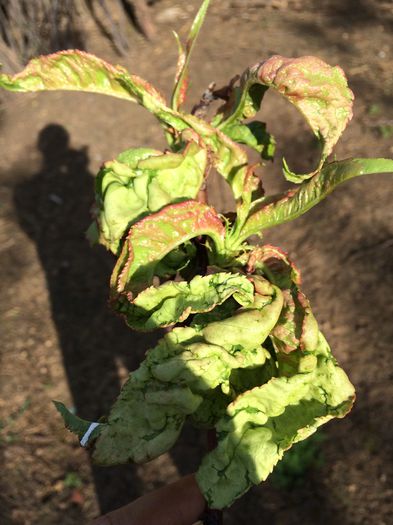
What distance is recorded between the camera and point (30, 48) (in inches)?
174

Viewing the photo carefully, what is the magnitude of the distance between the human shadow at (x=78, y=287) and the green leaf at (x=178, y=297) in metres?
1.85

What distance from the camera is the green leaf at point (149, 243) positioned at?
0.99 meters

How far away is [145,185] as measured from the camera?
1089 mm

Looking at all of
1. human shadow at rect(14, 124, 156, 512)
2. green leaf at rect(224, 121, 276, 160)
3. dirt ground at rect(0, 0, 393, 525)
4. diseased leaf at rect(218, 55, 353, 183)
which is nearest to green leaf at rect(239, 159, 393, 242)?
diseased leaf at rect(218, 55, 353, 183)

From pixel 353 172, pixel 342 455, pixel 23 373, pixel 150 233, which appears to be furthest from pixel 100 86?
pixel 23 373

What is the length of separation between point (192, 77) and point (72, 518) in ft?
9.75

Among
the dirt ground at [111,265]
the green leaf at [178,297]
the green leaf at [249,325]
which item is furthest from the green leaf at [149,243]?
the dirt ground at [111,265]

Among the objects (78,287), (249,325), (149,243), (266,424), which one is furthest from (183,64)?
(78,287)

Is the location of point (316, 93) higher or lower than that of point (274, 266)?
higher

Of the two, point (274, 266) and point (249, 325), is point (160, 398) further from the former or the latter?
point (274, 266)

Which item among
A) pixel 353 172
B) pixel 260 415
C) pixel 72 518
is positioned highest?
pixel 353 172

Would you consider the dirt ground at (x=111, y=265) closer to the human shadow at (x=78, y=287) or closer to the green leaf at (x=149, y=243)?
the human shadow at (x=78, y=287)

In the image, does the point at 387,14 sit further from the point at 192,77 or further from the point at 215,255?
the point at 215,255

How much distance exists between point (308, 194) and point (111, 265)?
2583 mm
